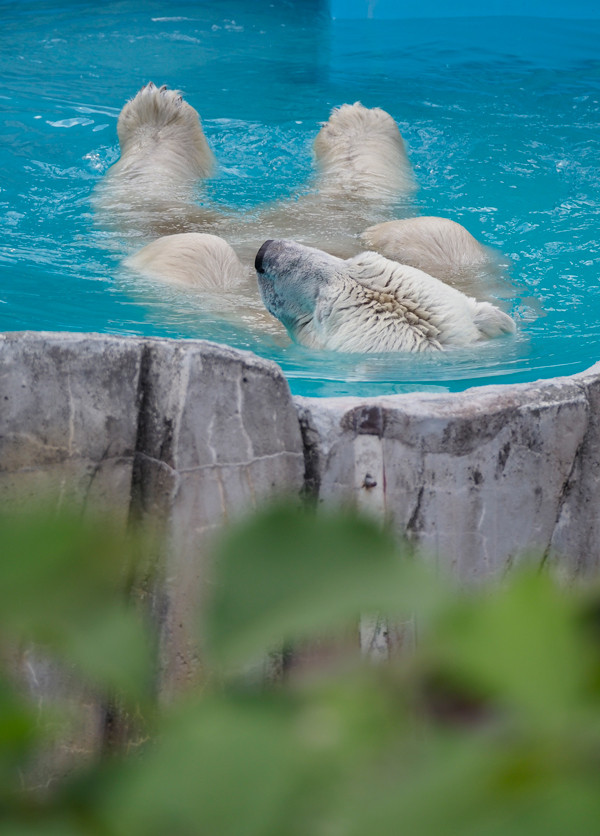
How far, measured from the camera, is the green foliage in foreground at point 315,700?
194 millimetres

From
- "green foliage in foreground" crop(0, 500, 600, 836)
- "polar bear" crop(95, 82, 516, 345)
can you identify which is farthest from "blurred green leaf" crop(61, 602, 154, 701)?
"polar bear" crop(95, 82, 516, 345)

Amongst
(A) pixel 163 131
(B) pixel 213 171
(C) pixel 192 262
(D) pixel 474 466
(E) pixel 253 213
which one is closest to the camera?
(D) pixel 474 466

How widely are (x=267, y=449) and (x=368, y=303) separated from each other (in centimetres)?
214

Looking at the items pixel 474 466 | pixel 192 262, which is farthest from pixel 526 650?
pixel 192 262

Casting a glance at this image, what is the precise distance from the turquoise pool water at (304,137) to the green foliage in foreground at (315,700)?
320cm

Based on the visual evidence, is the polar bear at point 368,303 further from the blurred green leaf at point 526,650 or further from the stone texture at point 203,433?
the blurred green leaf at point 526,650

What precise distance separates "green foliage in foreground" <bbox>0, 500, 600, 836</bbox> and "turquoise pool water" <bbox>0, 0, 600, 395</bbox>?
3196 mm

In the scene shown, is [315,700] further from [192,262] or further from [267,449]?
[192,262]

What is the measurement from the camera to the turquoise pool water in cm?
399

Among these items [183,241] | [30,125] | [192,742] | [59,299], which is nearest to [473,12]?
[30,125]

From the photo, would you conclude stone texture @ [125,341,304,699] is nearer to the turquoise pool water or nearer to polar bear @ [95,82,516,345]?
the turquoise pool water

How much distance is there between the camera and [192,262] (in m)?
4.51

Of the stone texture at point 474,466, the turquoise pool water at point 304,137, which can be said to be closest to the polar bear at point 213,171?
the turquoise pool water at point 304,137

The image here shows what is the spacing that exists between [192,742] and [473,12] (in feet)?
38.7
